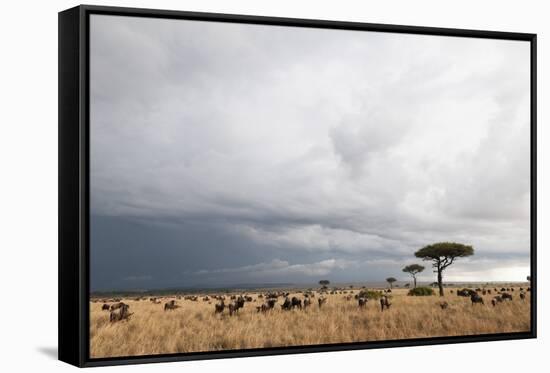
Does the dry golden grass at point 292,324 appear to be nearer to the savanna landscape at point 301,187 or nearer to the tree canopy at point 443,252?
the savanna landscape at point 301,187

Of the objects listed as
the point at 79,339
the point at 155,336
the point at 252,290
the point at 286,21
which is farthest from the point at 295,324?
the point at 286,21

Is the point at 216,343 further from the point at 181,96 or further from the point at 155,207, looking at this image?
the point at 181,96

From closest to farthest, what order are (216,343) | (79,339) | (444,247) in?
(79,339) → (216,343) → (444,247)

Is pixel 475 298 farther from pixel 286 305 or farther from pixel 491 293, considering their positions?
pixel 286 305

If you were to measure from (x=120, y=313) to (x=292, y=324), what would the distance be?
1906 millimetres

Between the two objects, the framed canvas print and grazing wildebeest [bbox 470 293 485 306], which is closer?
the framed canvas print

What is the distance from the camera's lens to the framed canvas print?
10086 mm

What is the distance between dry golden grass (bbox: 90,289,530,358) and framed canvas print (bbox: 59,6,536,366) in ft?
0.06

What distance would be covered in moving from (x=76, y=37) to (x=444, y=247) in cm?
466

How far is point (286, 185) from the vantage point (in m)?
10.9

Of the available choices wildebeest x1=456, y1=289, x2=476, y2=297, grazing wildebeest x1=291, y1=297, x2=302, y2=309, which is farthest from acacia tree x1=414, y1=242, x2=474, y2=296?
grazing wildebeest x1=291, y1=297, x2=302, y2=309

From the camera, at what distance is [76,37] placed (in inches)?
392

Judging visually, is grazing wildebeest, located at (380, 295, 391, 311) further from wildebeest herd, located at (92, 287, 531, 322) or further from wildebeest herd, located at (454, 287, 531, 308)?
wildebeest herd, located at (454, 287, 531, 308)

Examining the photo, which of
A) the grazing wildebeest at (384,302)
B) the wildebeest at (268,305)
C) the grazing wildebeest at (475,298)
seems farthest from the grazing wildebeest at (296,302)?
the grazing wildebeest at (475,298)
